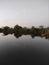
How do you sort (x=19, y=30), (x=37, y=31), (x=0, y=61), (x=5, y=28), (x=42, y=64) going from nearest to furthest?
(x=42, y=64)
(x=0, y=61)
(x=37, y=31)
(x=19, y=30)
(x=5, y=28)

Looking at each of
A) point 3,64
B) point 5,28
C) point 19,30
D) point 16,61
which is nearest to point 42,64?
point 16,61

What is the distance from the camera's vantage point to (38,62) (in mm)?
4043

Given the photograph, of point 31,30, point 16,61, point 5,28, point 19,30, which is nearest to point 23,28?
point 19,30

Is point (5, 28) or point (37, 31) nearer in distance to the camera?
point (37, 31)

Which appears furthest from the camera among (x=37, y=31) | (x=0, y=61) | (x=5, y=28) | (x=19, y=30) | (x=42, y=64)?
(x=5, y=28)

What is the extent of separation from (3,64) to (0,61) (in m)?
0.36

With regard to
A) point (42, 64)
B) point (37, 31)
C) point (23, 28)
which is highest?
point (23, 28)

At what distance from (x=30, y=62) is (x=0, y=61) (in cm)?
107

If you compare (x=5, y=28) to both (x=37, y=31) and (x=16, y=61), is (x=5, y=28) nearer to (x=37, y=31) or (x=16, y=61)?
(x=37, y=31)

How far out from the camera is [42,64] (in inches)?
152

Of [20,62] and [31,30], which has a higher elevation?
[31,30]

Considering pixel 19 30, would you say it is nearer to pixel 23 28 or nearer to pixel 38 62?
pixel 23 28

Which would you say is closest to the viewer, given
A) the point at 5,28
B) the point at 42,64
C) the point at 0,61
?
the point at 42,64

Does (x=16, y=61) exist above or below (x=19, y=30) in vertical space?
below
